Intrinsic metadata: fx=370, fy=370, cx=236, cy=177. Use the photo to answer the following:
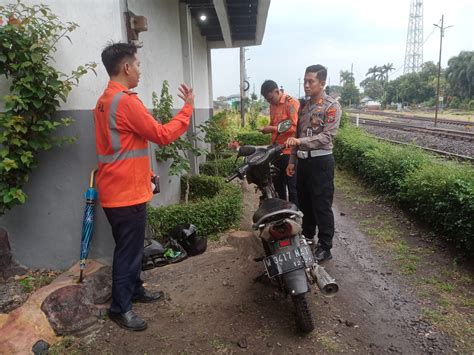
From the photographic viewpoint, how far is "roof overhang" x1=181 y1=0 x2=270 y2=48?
23.7ft

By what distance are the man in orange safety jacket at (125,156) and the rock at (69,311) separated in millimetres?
188

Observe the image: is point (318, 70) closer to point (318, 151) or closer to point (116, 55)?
point (318, 151)

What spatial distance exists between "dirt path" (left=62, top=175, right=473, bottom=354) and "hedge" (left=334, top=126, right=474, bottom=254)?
83 centimetres

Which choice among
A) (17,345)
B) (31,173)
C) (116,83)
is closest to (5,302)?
(17,345)

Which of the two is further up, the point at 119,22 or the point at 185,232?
the point at 119,22

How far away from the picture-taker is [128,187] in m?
2.80

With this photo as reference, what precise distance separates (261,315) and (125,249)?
126 centimetres

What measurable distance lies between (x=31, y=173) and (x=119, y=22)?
1.63m

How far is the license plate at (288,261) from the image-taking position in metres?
2.75

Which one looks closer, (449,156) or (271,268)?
(271,268)

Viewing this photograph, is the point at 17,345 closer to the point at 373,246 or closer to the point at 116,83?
the point at 116,83

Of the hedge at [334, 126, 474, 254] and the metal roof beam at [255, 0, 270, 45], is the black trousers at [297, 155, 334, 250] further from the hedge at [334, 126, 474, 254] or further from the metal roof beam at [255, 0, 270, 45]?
the metal roof beam at [255, 0, 270, 45]

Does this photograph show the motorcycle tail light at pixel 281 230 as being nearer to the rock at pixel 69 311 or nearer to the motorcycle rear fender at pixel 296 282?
the motorcycle rear fender at pixel 296 282

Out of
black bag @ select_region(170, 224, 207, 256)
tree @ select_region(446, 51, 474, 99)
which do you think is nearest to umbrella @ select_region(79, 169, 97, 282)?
black bag @ select_region(170, 224, 207, 256)
